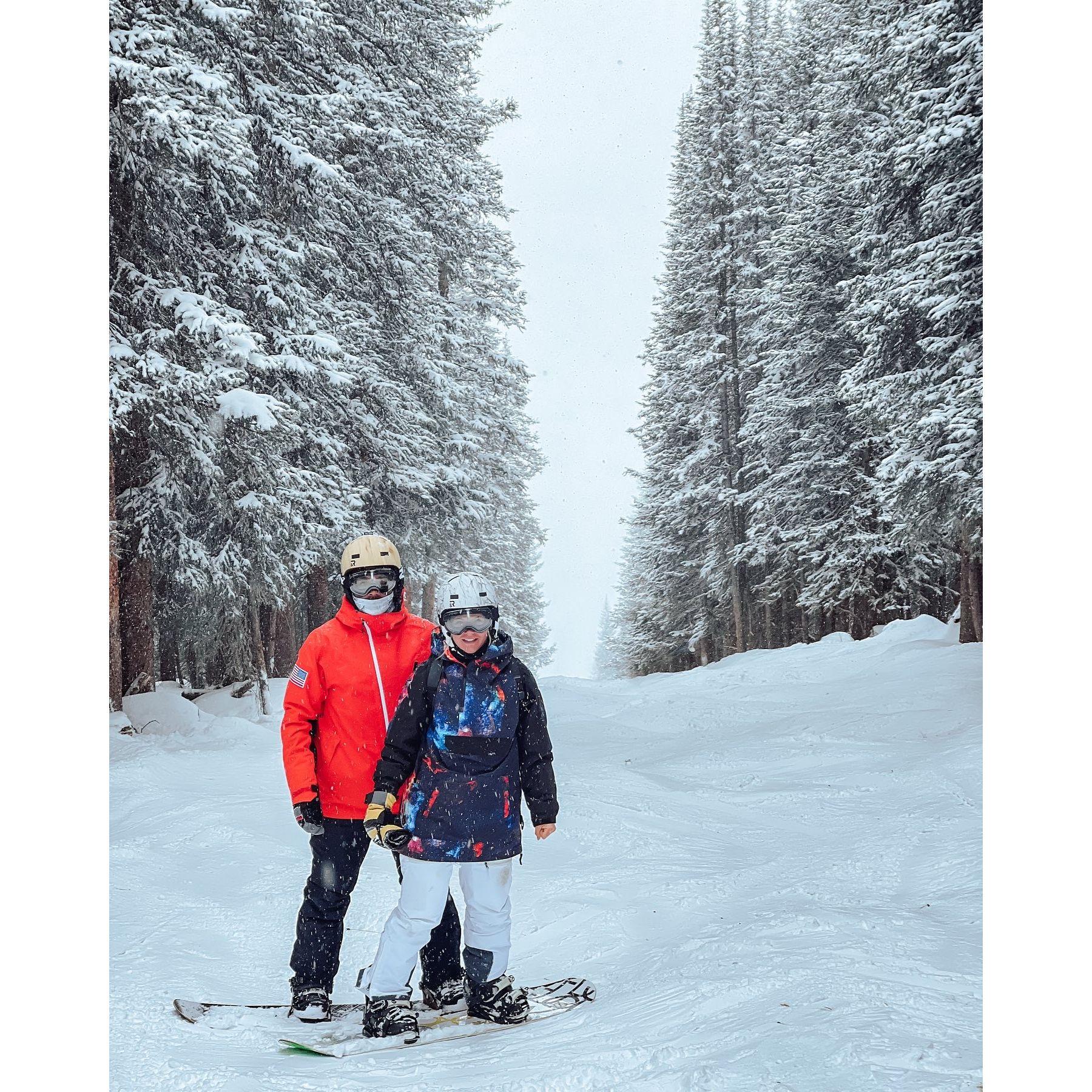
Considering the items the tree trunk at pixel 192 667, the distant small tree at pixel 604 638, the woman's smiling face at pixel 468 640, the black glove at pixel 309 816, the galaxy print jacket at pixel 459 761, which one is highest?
the woman's smiling face at pixel 468 640

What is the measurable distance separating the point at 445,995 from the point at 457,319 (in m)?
14.2

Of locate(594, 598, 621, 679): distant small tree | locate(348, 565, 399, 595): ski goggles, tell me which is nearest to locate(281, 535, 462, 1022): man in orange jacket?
locate(348, 565, 399, 595): ski goggles

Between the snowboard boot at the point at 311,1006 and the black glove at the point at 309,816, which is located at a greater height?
the black glove at the point at 309,816

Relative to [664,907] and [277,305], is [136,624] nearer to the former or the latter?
[277,305]

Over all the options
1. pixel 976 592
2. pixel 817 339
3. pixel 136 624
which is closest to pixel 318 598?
pixel 136 624

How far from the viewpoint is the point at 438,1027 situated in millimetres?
3766

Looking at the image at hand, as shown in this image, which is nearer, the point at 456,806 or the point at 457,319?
the point at 456,806

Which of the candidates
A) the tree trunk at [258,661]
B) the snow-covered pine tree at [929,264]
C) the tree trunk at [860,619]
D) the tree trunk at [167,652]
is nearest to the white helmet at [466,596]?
the snow-covered pine tree at [929,264]

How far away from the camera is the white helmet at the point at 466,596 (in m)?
3.75

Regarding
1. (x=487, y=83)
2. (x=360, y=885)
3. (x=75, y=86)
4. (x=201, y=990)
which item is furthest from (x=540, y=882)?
(x=487, y=83)

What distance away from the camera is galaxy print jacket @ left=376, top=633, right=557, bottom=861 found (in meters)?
3.73

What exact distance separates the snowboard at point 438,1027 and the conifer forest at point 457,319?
5742mm

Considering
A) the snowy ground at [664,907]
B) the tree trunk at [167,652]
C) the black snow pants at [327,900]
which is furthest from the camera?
the tree trunk at [167,652]

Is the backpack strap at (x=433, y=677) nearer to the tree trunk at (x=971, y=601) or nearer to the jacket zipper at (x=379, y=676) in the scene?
the jacket zipper at (x=379, y=676)
